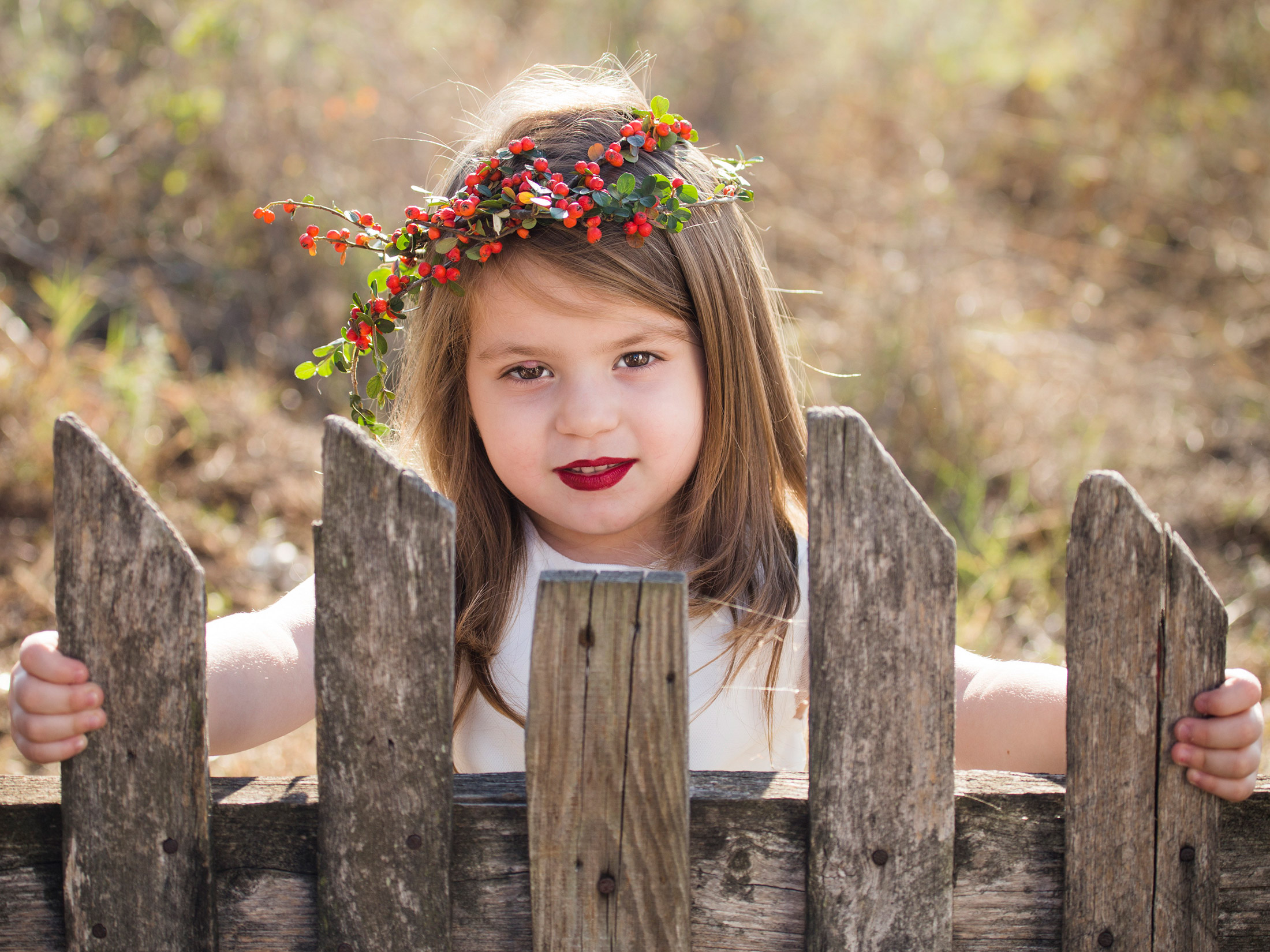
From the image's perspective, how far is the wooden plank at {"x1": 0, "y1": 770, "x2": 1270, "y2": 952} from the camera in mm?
1199

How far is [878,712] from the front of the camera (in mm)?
1170

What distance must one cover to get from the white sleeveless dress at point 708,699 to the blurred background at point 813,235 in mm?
607

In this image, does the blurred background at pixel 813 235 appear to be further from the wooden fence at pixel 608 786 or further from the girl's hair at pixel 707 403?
the wooden fence at pixel 608 786

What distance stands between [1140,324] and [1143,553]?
205 inches

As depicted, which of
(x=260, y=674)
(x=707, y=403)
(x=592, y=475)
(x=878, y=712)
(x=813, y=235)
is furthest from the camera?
(x=813, y=235)

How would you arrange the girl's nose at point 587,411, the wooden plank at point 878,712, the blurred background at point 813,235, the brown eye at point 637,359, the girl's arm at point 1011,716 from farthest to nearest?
the blurred background at point 813,235 < the brown eye at point 637,359 < the girl's nose at point 587,411 < the girl's arm at point 1011,716 < the wooden plank at point 878,712

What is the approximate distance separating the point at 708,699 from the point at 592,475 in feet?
1.55

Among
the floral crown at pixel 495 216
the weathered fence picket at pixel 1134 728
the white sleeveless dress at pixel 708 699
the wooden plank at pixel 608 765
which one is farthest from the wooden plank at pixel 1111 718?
the floral crown at pixel 495 216

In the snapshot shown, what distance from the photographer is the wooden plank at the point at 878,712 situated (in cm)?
113

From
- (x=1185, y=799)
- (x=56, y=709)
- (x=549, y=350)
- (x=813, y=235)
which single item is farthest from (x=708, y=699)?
(x=813, y=235)

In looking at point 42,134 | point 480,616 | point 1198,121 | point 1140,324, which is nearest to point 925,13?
point 1198,121

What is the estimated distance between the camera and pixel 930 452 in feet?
14.4

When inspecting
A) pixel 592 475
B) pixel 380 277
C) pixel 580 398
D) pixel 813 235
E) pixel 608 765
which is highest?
pixel 813 235

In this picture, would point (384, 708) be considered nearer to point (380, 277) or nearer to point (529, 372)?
point (529, 372)
